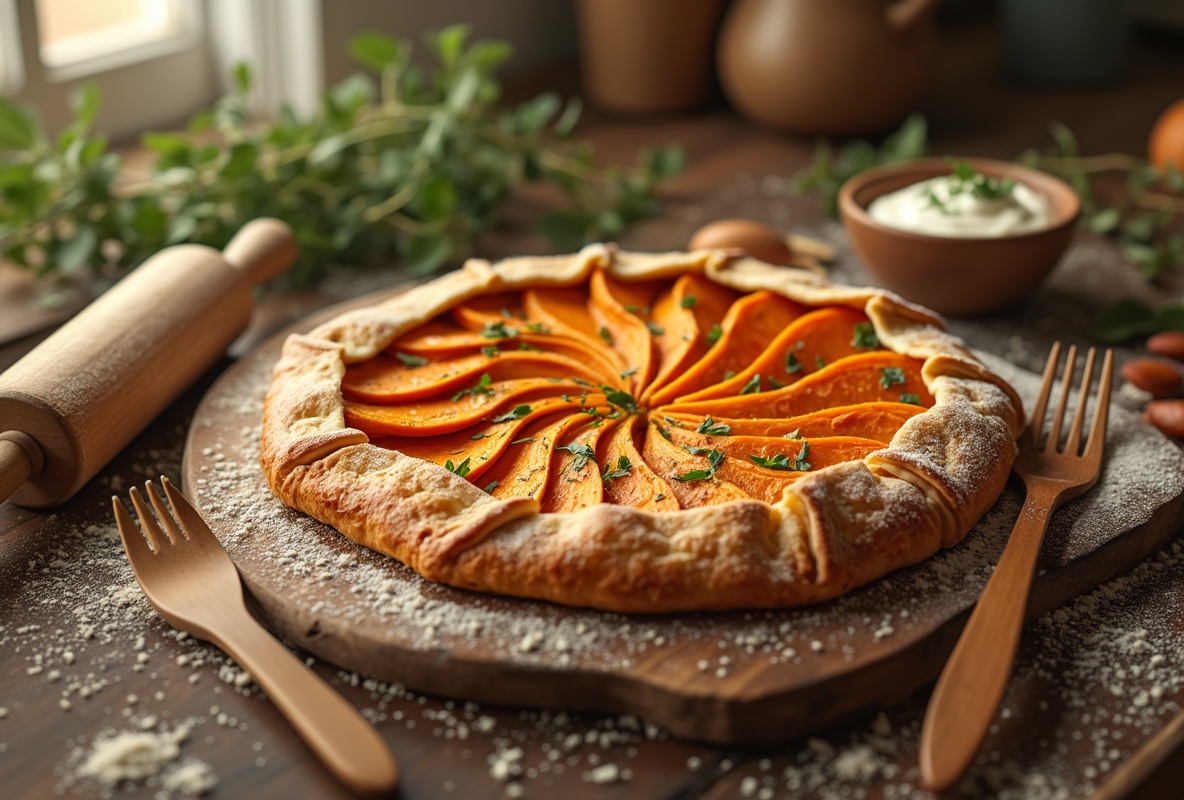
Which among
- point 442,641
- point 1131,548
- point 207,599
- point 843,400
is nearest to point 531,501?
point 442,641

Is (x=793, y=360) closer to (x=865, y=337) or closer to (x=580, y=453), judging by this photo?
(x=865, y=337)

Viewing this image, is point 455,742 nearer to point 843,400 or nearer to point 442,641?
point 442,641

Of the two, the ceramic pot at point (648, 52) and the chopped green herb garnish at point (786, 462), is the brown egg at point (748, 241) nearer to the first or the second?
the chopped green herb garnish at point (786, 462)

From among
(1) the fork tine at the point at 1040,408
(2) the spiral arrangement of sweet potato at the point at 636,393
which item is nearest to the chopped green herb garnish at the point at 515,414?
(2) the spiral arrangement of sweet potato at the point at 636,393

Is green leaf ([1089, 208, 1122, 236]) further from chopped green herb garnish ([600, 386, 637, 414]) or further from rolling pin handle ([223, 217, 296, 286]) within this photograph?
rolling pin handle ([223, 217, 296, 286])

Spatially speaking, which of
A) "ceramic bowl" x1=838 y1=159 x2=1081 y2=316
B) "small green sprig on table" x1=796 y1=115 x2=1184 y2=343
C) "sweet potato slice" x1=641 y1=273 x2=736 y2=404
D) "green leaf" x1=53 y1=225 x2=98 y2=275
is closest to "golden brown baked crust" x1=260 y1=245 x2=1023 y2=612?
"sweet potato slice" x1=641 y1=273 x2=736 y2=404

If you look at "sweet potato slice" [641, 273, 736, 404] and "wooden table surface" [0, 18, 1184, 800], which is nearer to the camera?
"wooden table surface" [0, 18, 1184, 800]

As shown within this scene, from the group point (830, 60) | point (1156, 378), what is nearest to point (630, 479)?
point (1156, 378)
